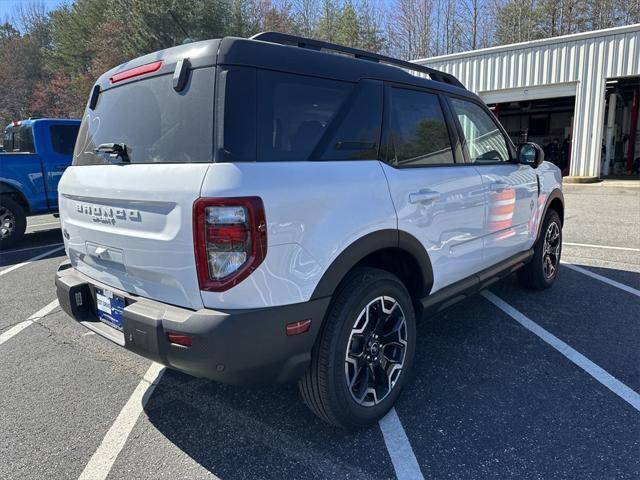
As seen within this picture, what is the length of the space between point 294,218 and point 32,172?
7639 millimetres

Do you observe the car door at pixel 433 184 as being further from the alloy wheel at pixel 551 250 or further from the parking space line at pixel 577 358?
the alloy wheel at pixel 551 250

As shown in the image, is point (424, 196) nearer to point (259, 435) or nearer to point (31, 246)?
point (259, 435)

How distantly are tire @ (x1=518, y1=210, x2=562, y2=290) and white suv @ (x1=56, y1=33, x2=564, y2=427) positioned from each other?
178cm

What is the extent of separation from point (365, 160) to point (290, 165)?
0.55 m

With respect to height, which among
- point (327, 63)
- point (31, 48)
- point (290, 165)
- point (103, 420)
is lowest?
point (103, 420)

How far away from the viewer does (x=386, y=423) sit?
2623mm

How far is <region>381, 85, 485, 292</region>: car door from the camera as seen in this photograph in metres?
2.69

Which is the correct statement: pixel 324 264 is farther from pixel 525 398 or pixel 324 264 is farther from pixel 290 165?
pixel 525 398

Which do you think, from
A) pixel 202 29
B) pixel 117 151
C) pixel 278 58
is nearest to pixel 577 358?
pixel 278 58

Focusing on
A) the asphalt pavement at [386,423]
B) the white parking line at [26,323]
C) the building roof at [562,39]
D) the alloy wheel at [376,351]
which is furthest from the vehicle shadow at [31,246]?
the building roof at [562,39]

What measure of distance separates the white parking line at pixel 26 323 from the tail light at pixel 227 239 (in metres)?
2.98

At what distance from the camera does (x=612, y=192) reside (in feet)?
45.4

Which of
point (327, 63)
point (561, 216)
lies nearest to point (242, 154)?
point (327, 63)

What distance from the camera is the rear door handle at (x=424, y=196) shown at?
8.88 feet
